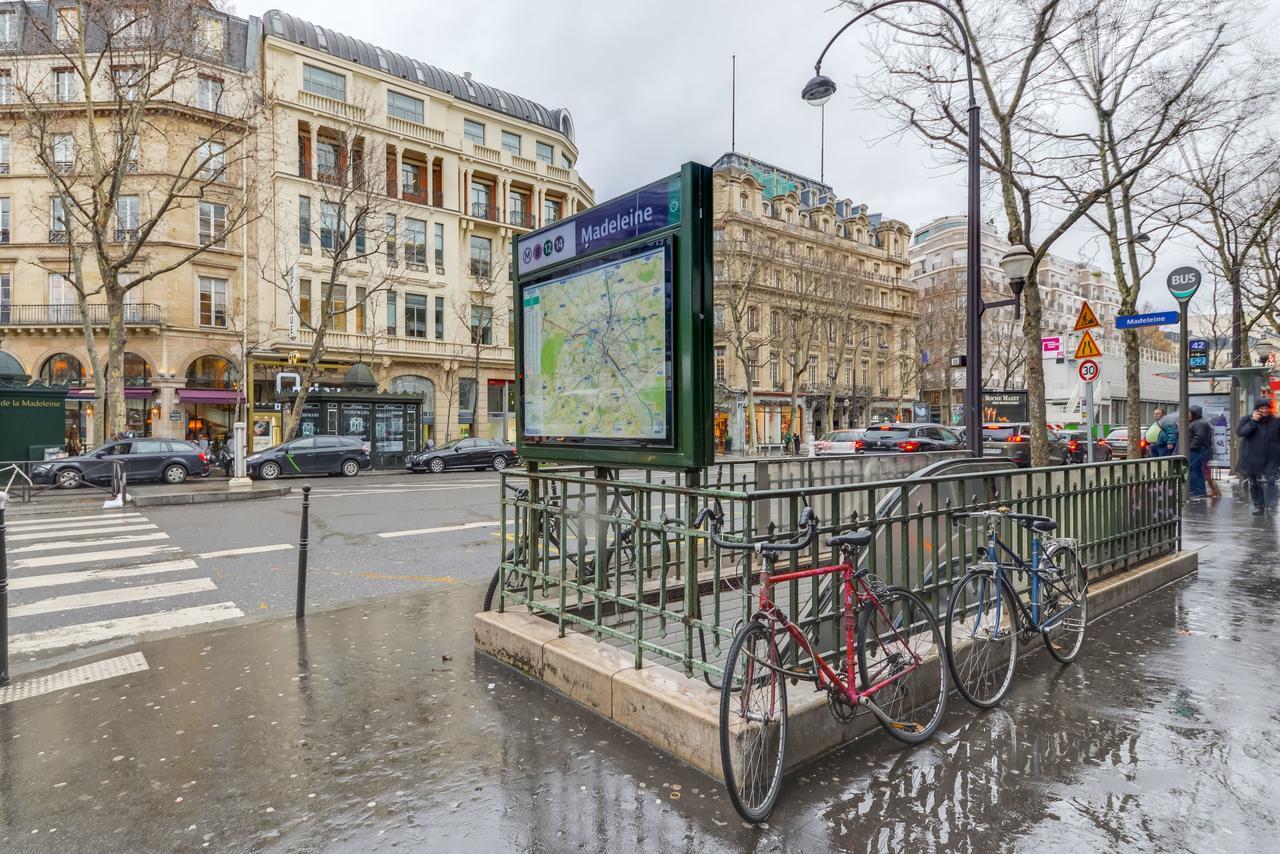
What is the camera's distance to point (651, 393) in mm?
4113

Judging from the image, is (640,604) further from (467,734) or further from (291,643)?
(291,643)

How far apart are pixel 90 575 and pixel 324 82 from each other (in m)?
35.7

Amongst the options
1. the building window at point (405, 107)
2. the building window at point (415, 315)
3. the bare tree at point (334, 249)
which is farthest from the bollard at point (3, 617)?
the building window at point (405, 107)

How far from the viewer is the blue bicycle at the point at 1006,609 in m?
4.27

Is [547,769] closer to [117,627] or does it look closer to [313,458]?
[117,627]

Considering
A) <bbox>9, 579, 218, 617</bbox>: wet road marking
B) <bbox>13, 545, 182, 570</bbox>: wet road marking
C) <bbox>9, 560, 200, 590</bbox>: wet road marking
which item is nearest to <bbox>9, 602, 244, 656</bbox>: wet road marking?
<bbox>9, 579, 218, 617</bbox>: wet road marking

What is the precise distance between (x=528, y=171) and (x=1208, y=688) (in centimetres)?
4437

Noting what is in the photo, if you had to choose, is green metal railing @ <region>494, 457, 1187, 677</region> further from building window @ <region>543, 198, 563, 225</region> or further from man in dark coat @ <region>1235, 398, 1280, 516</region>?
building window @ <region>543, 198, 563, 225</region>

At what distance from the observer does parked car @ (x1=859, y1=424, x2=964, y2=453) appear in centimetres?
2488

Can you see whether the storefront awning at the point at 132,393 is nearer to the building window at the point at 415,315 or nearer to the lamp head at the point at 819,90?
the building window at the point at 415,315

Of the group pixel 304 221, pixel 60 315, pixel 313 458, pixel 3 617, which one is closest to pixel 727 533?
pixel 3 617

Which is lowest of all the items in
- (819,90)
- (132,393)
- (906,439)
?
(906,439)

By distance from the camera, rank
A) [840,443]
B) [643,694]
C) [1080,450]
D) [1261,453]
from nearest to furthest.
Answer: [643,694]
[1261,453]
[1080,450]
[840,443]

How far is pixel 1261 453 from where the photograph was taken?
40.7 ft
